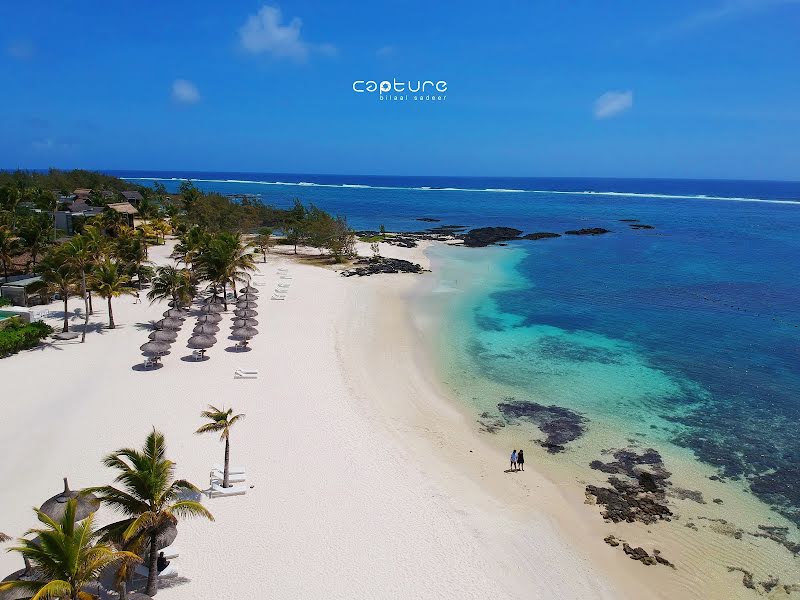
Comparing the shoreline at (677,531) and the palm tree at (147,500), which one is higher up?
the palm tree at (147,500)

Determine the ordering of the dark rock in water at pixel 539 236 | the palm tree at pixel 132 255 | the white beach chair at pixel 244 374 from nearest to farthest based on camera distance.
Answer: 1. the white beach chair at pixel 244 374
2. the palm tree at pixel 132 255
3. the dark rock in water at pixel 539 236

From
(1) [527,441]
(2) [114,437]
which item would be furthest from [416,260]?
(2) [114,437]

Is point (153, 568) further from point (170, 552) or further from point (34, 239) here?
point (34, 239)

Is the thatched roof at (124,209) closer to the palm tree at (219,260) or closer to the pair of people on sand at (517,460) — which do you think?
the palm tree at (219,260)

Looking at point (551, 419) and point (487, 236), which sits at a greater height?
point (487, 236)

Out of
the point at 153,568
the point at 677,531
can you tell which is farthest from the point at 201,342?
the point at 677,531

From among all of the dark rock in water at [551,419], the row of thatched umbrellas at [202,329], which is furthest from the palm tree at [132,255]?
the dark rock in water at [551,419]
